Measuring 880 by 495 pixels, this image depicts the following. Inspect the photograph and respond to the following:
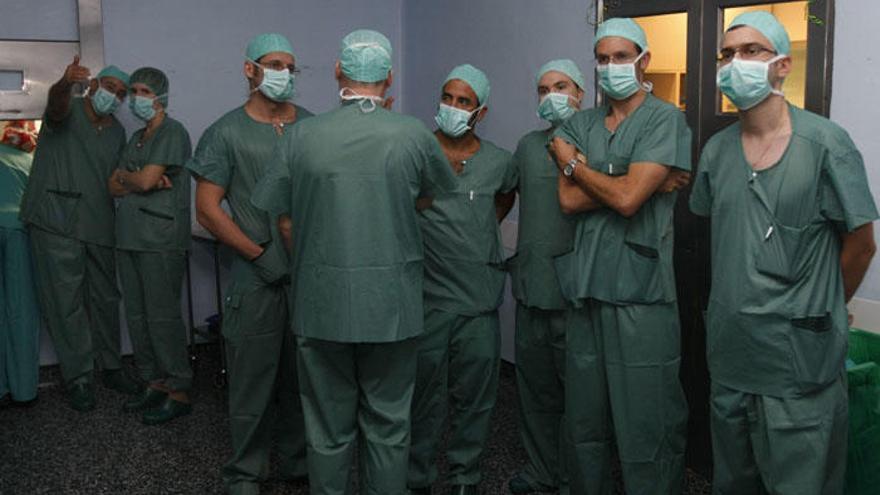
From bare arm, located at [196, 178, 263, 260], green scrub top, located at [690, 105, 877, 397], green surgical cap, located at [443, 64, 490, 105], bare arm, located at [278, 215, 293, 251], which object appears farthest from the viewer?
green surgical cap, located at [443, 64, 490, 105]

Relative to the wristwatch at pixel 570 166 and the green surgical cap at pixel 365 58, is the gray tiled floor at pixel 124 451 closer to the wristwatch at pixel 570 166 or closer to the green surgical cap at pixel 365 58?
the wristwatch at pixel 570 166

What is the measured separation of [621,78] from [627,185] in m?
0.31

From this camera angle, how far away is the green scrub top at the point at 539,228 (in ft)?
9.02

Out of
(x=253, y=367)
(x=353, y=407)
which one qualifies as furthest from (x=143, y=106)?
(x=353, y=407)

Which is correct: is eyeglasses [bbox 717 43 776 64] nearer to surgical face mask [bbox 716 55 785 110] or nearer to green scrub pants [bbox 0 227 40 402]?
surgical face mask [bbox 716 55 785 110]

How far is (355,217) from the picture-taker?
214cm

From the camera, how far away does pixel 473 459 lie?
2793 millimetres

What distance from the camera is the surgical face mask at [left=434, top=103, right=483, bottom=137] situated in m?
2.70

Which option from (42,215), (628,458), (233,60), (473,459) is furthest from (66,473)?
(233,60)

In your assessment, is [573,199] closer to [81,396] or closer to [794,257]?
[794,257]

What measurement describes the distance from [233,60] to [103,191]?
1.08 meters

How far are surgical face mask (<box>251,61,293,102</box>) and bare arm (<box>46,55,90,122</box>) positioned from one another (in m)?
1.35

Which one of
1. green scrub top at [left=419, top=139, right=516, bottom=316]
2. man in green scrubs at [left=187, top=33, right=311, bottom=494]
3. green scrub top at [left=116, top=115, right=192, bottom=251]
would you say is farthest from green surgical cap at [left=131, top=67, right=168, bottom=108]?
green scrub top at [left=419, top=139, right=516, bottom=316]

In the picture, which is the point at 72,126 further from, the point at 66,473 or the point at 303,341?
the point at 303,341
